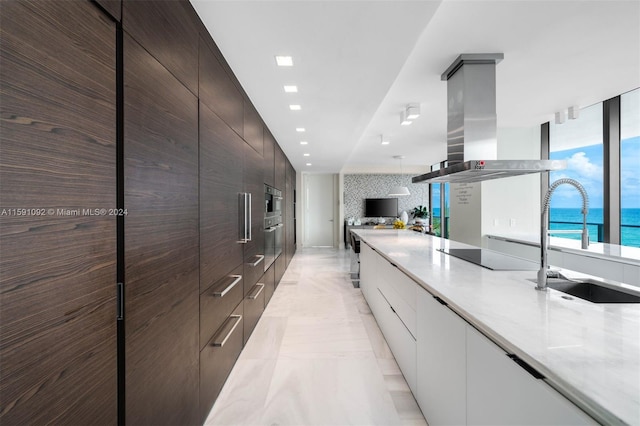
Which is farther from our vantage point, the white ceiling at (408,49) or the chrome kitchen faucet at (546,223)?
the white ceiling at (408,49)

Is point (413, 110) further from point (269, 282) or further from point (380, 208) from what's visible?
point (380, 208)

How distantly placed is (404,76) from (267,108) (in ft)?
4.51

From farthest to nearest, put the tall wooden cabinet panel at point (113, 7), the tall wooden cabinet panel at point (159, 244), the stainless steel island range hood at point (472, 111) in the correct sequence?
the stainless steel island range hood at point (472, 111) < the tall wooden cabinet panel at point (159, 244) < the tall wooden cabinet panel at point (113, 7)

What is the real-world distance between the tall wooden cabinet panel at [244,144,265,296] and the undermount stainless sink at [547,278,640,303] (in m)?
2.18

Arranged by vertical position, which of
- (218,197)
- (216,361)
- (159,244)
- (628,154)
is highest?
(628,154)

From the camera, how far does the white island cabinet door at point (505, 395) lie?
76 cm

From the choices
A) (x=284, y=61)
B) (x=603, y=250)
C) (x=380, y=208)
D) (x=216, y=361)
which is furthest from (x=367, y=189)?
(x=216, y=361)

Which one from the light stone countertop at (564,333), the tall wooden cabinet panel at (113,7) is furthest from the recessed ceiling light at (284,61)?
the light stone countertop at (564,333)

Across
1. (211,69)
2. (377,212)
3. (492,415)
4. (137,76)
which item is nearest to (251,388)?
(492,415)

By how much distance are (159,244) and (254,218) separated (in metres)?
1.70

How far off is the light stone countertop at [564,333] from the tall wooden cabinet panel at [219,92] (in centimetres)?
164

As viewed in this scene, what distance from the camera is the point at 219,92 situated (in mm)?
1922

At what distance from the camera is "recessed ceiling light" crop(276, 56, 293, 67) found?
195cm

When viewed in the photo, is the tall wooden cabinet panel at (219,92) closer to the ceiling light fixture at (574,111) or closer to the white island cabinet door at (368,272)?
the white island cabinet door at (368,272)
